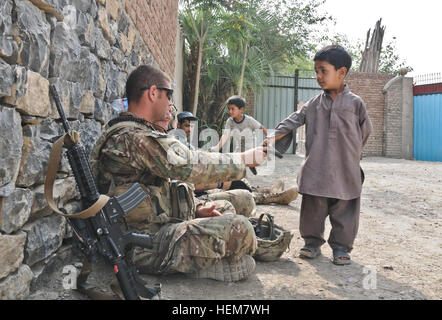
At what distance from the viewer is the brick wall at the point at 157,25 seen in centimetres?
380

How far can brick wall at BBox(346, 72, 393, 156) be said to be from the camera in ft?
43.2

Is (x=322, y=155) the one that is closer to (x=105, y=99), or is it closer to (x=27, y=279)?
(x=105, y=99)

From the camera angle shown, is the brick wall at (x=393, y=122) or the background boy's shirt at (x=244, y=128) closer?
the background boy's shirt at (x=244, y=128)

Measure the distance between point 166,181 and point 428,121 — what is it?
1339cm

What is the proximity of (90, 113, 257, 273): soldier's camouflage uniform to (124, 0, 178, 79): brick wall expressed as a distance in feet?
6.09

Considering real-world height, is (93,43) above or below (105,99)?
above

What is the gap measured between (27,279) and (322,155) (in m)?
→ 2.10

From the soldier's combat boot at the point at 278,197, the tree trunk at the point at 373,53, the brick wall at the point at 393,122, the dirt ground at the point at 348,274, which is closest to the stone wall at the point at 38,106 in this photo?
the dirt ground at the point at 348,274

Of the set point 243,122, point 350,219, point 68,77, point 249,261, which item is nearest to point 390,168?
point 243,122

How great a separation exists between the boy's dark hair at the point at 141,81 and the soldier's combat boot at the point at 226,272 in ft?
3.60

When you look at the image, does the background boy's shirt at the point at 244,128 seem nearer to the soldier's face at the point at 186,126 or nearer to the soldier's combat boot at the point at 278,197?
the soldier's face at the point at 186,126

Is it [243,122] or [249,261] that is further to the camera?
[243,122]

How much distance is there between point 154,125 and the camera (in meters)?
2.25

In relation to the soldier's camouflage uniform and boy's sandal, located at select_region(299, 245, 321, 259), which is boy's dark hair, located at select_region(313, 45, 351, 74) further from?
boy's sandal, located at select_region(299, 245, 321, 259)
